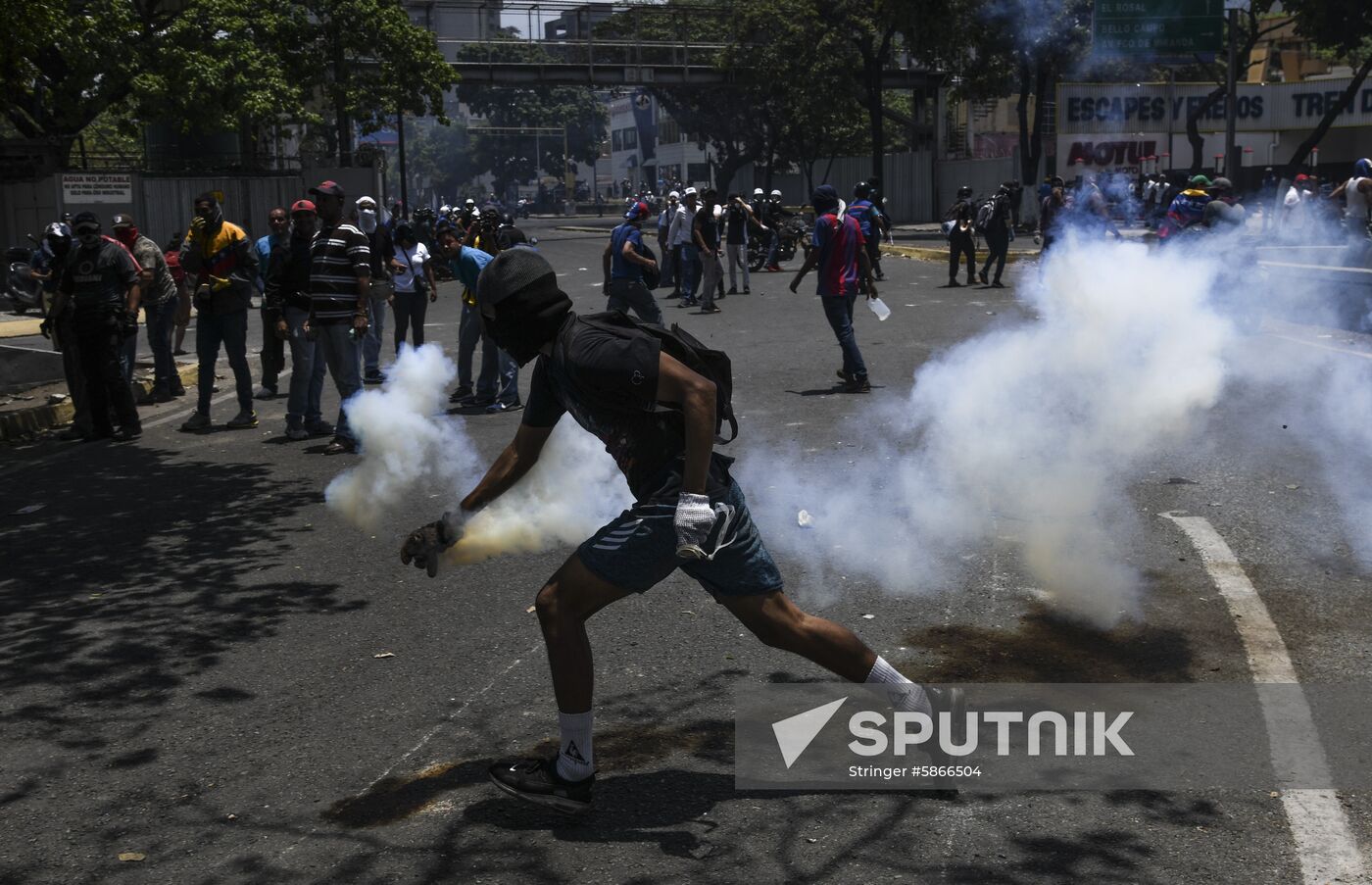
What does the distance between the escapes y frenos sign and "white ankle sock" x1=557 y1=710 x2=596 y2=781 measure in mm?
41080

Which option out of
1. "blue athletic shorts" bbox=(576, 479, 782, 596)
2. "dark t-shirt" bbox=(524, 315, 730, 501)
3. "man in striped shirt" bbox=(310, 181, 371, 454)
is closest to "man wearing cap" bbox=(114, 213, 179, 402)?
"man in striped shirt" bbox=(310, 181, 371, 454)

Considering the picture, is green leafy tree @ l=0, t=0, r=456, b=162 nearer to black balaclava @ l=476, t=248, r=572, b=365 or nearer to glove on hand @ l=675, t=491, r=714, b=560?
black balaclava @ l=476, t=248, r=572, b=365

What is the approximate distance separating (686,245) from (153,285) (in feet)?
35.7

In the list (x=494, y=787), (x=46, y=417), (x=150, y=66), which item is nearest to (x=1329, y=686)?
(x=494, y=787)

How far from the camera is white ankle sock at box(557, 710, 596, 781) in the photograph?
3.98m

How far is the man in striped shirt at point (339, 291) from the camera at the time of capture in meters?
10.0

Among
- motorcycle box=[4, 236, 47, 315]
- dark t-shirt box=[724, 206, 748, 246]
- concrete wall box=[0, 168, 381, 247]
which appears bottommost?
motorcycle box=[4, 236, 47, 315]


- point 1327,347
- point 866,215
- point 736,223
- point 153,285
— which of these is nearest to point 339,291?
point 153,285

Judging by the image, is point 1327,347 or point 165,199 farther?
point 165,199

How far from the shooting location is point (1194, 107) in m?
46.1

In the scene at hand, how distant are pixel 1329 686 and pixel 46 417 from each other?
1101 cm

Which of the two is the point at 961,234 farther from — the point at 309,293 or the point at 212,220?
the point at 309,293
